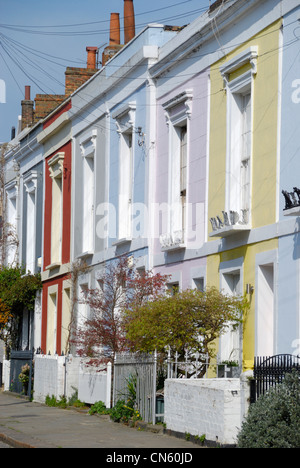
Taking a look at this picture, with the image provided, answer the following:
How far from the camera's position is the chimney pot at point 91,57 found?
111 ft

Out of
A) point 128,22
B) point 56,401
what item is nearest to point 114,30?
point 128,22

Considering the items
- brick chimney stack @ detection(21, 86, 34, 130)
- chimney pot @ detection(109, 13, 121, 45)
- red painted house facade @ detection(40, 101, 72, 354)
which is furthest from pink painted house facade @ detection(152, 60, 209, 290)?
brick chimney stack @ detection(21, 86, 34, 130)

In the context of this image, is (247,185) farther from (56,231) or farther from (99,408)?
(56,231)

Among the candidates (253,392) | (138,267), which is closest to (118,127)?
(138,267)

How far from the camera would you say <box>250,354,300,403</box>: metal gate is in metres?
13.4

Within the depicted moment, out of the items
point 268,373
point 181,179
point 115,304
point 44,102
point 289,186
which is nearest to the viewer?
point 268,373

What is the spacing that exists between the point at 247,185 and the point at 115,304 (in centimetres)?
561

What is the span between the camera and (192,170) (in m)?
20.9

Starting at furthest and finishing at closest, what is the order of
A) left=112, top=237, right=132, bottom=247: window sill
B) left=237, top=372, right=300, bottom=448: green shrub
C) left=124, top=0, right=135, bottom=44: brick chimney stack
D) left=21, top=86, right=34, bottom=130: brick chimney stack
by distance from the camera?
left=21, top=86, right=34, bottom=130: brick chimney stack → left=124, top=0, right=135, bottom=44: brick chimney stack → left=112, top=237, right=132, bottom=247: window sill → left=237, top=372, right=300, bottom=448: green shrub

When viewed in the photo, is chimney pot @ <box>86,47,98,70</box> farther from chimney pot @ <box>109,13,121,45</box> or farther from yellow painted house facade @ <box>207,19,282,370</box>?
yellow painted house facade @ <box>207,19,282,370</box>

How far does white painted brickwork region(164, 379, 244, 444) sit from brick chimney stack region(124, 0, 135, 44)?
583 inches

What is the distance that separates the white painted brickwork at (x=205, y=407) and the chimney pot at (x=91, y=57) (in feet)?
62.8

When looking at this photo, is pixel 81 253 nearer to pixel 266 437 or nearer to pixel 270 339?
pixel 270 339

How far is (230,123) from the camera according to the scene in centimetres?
1881
